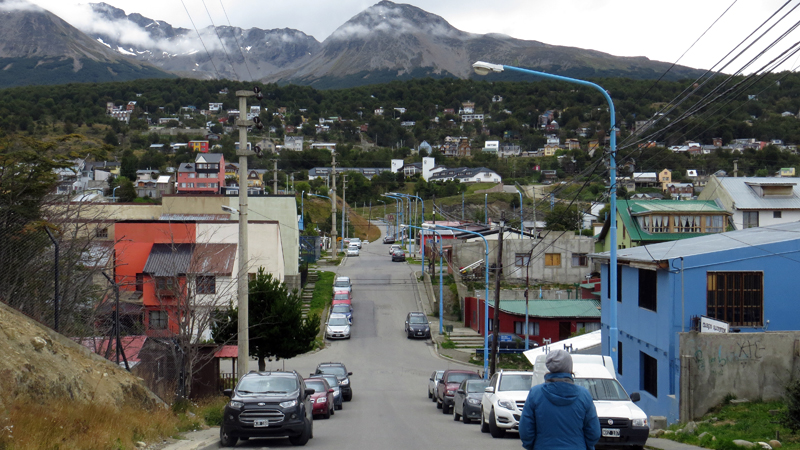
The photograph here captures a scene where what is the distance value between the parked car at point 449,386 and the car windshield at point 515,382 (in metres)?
7.12

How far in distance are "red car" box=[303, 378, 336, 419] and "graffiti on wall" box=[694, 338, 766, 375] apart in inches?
400

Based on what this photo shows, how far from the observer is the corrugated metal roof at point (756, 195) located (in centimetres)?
5047

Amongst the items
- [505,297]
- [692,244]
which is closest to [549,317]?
[505,297]

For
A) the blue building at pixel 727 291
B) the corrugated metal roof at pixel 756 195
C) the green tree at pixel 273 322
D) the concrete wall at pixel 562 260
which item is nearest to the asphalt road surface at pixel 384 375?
the green tree at pixel 273 322

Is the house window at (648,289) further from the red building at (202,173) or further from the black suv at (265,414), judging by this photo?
the red building at (202,173)

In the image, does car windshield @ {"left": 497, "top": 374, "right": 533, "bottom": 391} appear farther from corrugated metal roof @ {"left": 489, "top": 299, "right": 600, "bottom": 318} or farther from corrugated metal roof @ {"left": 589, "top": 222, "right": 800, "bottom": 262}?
corrugated metal roof @ {"left": 489, "top": 299, "right": 600, "bottom": 318}

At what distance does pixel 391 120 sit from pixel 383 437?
18807cm

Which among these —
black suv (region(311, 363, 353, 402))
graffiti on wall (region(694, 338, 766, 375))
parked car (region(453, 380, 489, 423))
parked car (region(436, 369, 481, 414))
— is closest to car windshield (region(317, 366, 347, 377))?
black suv (region(311, 363, 353, 402))

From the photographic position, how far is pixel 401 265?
68812 millimetres

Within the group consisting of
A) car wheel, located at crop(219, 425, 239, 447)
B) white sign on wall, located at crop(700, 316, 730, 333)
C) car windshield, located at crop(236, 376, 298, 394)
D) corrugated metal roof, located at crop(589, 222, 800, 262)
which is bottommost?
car wheel, located at crop(219, 425, 239, 447)

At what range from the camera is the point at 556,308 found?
41750 mm

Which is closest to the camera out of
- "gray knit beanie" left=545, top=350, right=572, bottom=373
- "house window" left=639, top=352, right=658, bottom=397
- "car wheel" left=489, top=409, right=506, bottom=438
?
"gray knit beanie" left=545, top=350, right=572, bottom=373

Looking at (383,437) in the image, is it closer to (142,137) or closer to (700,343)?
(700,343)

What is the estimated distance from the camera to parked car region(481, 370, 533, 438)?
14016mm
